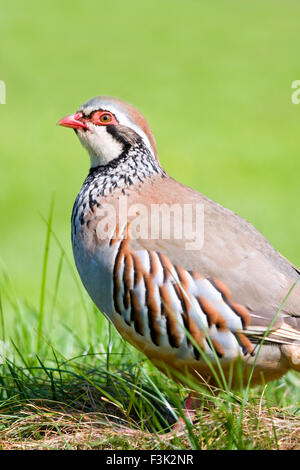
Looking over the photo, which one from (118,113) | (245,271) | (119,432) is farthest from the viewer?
(118,113)

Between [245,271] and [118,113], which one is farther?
[118,113]

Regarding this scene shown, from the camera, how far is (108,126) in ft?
13.6

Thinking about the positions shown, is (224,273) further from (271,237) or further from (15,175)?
(15,175)

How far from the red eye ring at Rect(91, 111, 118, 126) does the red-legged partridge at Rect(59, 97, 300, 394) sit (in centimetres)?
43

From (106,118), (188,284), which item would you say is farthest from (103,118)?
(188,284)

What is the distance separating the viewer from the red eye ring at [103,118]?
4.14 metres

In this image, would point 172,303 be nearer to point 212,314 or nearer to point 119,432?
point 212,314

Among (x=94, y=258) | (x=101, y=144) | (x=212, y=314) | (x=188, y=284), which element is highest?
(x=101, y=144)

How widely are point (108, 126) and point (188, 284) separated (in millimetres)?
1050

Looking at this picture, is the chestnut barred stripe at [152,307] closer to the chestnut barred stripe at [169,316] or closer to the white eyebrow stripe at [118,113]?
the chestnut barred stripe at [169,316]

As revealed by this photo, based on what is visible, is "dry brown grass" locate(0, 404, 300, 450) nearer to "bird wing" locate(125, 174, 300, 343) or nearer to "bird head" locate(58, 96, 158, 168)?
"bird wing" locate(125, 174, 300, 343)

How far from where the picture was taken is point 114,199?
13.0ft

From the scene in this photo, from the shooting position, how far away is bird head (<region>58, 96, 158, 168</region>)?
414 centimetres
